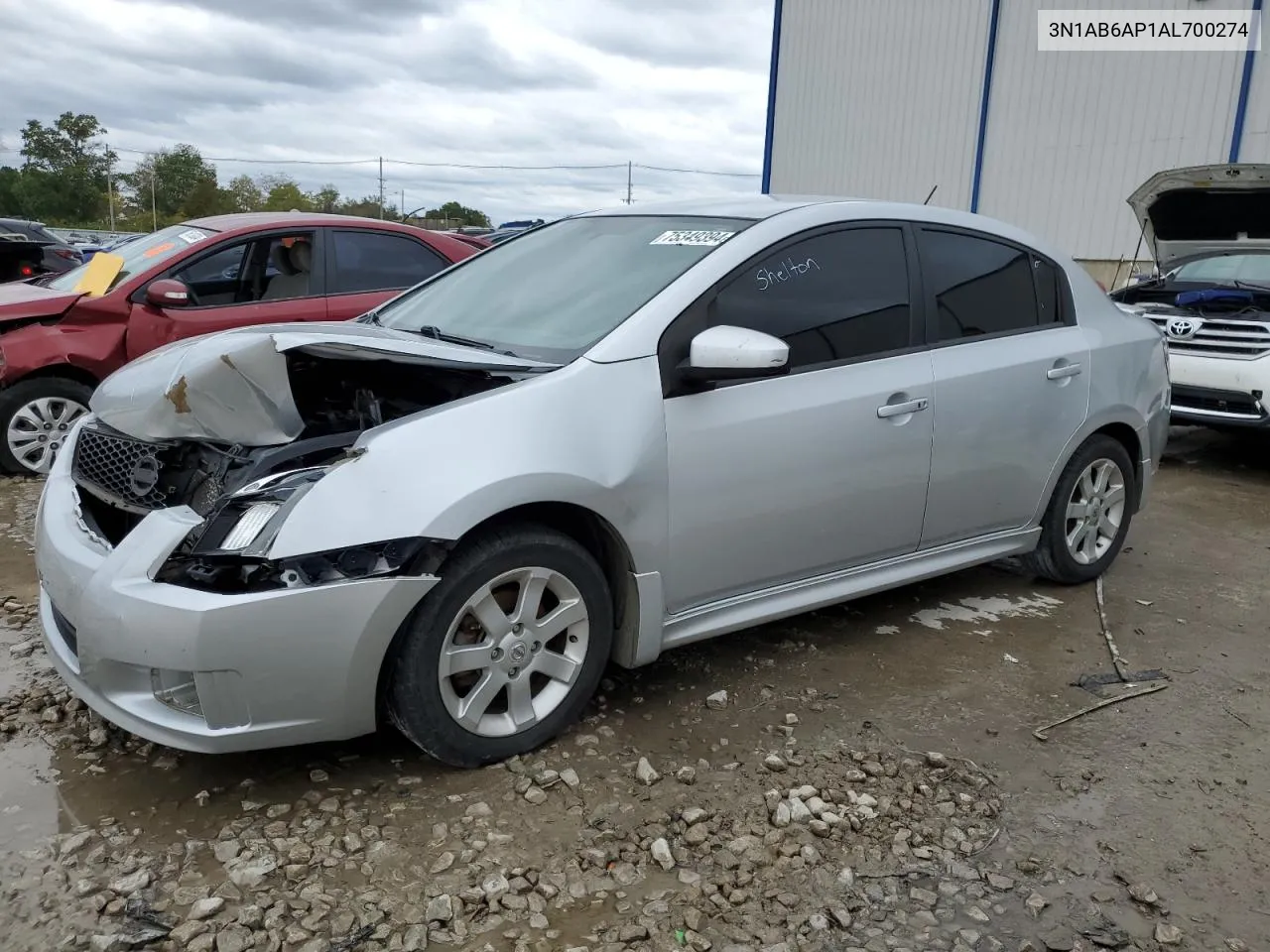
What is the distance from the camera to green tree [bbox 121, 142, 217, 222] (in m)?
55.4

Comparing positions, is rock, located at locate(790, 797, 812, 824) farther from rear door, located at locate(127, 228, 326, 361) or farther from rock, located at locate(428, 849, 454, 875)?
rear door, located at locate(127, 228, 326, 361)

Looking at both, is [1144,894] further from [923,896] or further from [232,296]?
[232,296]

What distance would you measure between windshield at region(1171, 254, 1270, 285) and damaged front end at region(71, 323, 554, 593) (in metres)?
6.59

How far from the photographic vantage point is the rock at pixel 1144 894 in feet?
7.83

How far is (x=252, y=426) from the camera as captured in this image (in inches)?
114

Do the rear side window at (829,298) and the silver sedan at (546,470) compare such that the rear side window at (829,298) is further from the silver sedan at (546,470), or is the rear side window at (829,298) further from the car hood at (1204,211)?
the car hood at (1204,211)

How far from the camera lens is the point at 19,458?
19.2 feet

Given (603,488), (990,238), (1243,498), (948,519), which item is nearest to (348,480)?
(603,488)

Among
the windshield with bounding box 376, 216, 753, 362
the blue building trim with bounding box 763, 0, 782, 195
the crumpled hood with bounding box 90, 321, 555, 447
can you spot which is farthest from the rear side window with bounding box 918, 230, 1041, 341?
the blue building trim with bounding box 763, 0, 782, 195

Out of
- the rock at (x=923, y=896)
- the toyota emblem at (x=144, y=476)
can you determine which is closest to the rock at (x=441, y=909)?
the rock at (x=923, y=896)

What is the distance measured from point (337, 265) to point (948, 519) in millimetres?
4148

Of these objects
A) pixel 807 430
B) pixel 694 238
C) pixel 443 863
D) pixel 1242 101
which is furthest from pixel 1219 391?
pixel 1242 101

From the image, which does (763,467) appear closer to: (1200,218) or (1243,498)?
(1243,498)

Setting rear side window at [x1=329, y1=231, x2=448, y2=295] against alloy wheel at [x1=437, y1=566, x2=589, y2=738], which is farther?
rear side window at [x1=329, y1=231, x2=448, y2=295]
